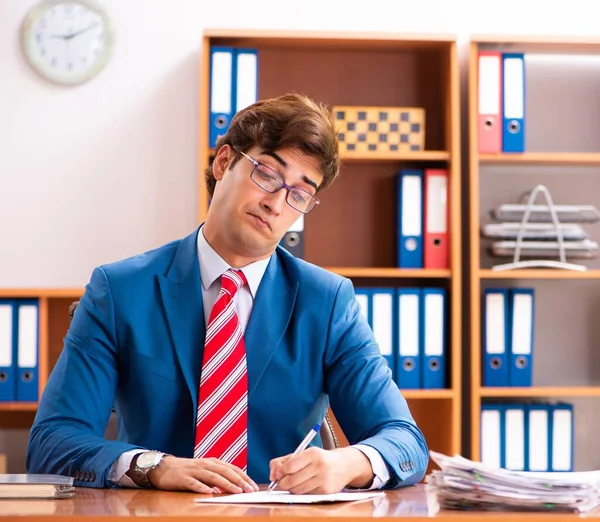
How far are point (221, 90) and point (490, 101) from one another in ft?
3.21

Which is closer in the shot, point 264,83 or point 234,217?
point 234,217

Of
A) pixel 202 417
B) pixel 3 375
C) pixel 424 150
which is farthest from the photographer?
pixel 424 150

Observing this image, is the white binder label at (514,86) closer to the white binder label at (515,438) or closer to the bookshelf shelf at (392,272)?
the bookshelf shelf at (392,272)

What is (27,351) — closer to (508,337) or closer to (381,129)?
(381,129)

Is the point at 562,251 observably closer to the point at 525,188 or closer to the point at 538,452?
the point at 525,188

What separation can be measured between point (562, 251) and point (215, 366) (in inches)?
78.8

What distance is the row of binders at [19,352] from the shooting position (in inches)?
128

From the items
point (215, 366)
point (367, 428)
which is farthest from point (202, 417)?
point (367, 428)

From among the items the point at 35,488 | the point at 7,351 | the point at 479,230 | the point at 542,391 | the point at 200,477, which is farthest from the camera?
the point at 479,230

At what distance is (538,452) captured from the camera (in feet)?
11.1

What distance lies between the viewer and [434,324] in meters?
3.37

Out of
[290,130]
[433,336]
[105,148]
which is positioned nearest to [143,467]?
[290,130]

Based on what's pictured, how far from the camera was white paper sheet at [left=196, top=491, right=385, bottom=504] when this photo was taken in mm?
1313

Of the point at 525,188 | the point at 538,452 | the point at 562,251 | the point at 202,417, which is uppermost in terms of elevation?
the point at 525,188
